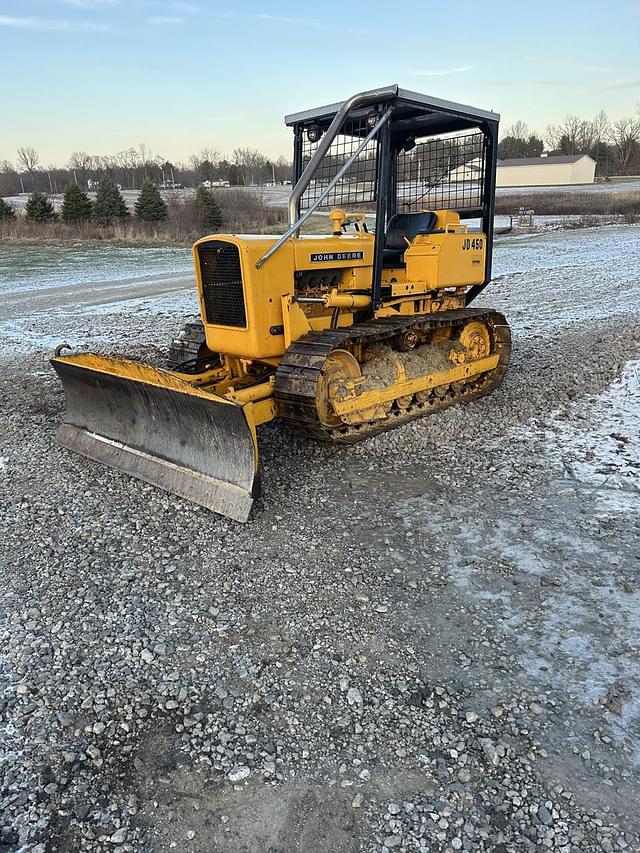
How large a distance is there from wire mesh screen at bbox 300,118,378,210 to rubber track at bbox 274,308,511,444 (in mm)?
1304

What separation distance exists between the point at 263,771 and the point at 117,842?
0.61 m

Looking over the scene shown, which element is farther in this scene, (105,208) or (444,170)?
(105,208)

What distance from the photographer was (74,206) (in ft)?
123

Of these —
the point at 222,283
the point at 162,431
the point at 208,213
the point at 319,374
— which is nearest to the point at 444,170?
the point at 222,283

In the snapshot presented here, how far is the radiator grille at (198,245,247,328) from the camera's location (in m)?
5.73

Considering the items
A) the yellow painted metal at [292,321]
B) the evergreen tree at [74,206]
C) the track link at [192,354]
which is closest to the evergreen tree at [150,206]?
the evergreen tree at [74,206]

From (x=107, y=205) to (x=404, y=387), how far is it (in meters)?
35.6

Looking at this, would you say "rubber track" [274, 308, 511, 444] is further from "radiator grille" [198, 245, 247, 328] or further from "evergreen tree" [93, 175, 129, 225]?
"evergreen tree" [93, 175, 129, 225]

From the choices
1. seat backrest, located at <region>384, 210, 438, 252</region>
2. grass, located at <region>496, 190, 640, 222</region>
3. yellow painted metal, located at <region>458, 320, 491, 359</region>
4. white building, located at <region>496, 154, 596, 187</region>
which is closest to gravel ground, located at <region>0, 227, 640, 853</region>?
yellow painted metal, located at <region>458, 320, 491, 359</region>

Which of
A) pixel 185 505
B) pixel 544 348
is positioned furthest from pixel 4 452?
pixel 544 348

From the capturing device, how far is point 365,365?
643cm

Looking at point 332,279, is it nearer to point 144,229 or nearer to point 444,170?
point 444,170

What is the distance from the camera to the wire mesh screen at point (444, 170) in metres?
7.32

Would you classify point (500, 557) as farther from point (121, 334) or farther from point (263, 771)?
point (121, 334)
